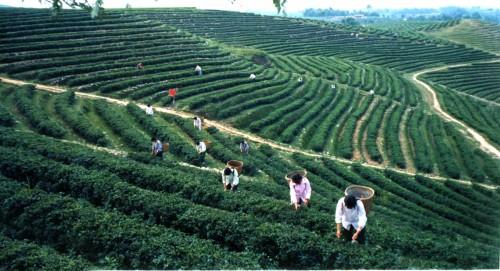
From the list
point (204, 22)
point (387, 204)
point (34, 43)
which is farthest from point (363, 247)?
point (204, 22)

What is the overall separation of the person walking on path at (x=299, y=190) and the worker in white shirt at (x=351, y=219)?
1.60m

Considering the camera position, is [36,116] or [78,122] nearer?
[36,116]

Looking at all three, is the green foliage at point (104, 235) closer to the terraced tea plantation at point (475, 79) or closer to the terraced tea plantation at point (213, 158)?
the terraced tea plantation at point (213, 158)

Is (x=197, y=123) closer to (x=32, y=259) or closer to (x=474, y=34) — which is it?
(x=32, y=259)

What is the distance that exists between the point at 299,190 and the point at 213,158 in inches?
452

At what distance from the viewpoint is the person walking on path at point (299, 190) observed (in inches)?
385

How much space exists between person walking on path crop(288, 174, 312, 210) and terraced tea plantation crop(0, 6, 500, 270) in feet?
1.32

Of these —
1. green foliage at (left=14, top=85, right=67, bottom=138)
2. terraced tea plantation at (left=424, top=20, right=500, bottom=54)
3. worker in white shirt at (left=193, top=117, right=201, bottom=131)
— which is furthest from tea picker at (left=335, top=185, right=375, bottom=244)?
terraced tea plantation at (left=424, top=20, right=500, bottom=54)

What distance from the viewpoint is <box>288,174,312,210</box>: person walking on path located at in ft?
32.1

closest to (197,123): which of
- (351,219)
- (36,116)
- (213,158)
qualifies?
(213,158)

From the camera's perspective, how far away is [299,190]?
10.2 metres

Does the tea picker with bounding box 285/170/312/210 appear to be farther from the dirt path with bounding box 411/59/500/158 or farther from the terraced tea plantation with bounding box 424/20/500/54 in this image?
the terraced tea plantation with bounding box 424/20/500/54

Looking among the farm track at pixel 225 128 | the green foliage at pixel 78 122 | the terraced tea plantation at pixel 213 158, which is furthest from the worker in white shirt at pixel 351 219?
the farm track at pixel 225 128

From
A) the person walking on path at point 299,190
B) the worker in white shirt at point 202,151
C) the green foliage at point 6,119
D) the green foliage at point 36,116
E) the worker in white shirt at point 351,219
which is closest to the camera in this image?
the worker in white shirt at point 351,219
